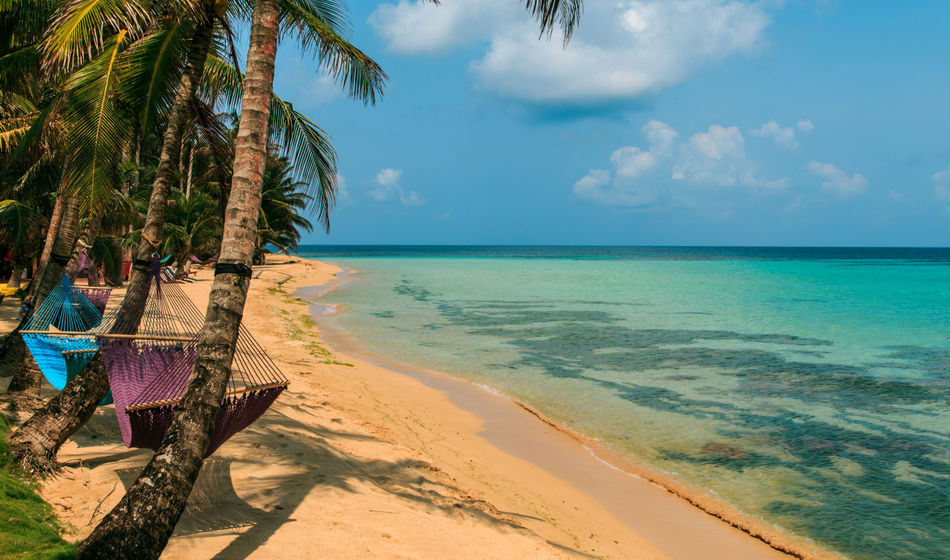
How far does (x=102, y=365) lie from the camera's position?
13.8 feet

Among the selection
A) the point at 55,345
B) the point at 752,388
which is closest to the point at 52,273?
the point at 55,345

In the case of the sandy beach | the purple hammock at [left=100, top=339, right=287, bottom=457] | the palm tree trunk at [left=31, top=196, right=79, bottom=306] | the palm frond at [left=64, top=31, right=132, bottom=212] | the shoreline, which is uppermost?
the palm frond at [left=64, top=31, right=132, bottom=212]

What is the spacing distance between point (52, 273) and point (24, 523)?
328 cm

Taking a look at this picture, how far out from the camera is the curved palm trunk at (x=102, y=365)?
12.7ft

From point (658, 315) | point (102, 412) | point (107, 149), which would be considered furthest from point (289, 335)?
point (658, 315)

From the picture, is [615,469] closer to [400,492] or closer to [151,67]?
[400,492]

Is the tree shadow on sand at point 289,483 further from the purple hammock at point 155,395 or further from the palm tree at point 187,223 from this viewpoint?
the palm tree at point 187,223

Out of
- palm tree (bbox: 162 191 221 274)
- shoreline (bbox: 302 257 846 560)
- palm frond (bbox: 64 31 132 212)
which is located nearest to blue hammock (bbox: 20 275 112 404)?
palm frond (bbox: 64 31 132 212)

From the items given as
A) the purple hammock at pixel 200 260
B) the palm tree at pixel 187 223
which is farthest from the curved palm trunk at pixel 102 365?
the purple hammock at pixel 200 260

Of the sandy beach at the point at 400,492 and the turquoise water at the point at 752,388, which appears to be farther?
the turquoise water at the point at 752,388

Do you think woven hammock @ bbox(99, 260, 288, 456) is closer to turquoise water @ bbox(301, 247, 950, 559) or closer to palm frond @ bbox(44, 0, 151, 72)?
palm frond @ bbox(44, 0, 151, 72)

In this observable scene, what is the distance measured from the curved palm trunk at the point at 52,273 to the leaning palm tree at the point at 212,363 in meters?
3.06

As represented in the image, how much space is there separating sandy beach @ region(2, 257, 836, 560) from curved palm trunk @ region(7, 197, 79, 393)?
0.78 meters

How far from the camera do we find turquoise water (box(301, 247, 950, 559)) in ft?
18.1
